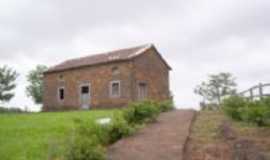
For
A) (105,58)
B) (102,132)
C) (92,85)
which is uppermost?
(105,58)

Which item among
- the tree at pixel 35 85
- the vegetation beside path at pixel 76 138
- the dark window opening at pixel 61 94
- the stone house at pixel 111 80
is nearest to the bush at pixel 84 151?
the vegetation beside path at pixel 76 138

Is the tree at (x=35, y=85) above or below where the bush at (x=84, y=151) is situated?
above

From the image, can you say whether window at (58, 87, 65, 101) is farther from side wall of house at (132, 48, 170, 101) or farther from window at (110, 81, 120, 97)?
side wall of house at (132, 48, 170, 101)

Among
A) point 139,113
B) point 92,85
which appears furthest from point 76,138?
point 92,85

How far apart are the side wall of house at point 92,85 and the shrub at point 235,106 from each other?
1495 centimetres

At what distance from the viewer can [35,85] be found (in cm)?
4397

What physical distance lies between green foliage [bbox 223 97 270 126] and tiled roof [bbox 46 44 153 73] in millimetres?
15346

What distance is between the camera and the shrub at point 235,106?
31.4ft

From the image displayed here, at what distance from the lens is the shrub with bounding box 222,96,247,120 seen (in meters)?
9.58

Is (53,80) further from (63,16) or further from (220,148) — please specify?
(220,148)

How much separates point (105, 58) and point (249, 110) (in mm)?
19345

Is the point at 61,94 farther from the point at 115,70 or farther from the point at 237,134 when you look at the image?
the point at 237,134

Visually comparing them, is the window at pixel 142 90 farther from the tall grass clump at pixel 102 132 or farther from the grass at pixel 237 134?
the grass at pixel 237 134

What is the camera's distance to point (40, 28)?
18156 millimetres
